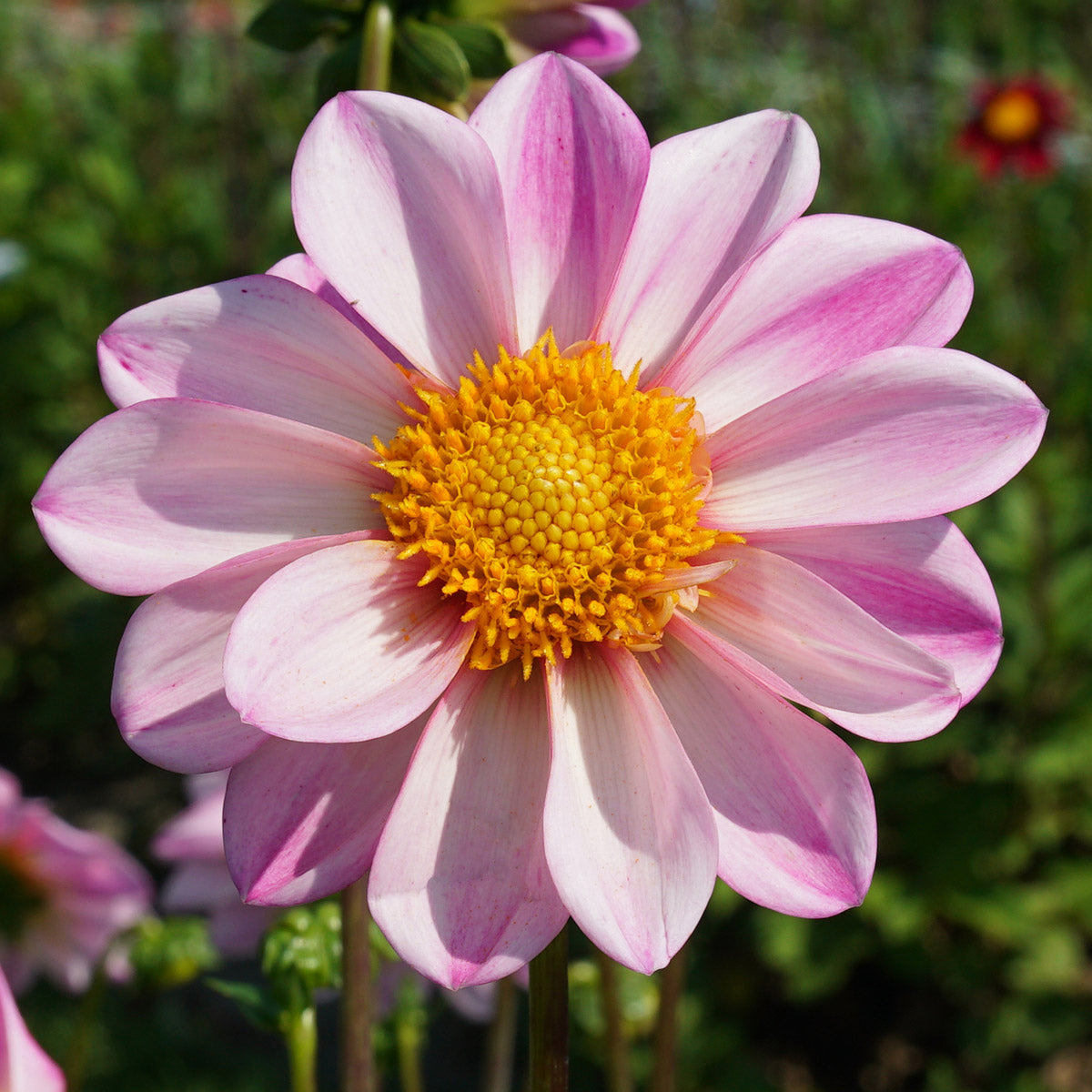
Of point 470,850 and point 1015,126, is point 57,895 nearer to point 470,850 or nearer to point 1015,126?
point 470,850

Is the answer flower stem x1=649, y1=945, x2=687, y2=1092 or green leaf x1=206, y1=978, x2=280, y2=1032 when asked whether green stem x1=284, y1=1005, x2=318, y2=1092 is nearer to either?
green leaf x1=206, y1=978, x2=280, y2=1032

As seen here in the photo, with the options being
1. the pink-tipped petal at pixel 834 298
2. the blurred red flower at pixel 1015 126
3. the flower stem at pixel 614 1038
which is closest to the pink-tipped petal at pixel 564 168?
the pink-tipped petal at pixel 834 298

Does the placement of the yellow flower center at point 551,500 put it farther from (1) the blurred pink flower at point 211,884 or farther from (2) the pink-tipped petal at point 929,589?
(1) the blurred pink flower at point 211,884

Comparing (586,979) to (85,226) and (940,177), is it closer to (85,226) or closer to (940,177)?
(85,226)

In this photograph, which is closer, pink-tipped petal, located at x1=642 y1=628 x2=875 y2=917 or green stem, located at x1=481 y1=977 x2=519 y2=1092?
pink-tipped petal, located at x1=642 y1=628 x2=875 y2=917

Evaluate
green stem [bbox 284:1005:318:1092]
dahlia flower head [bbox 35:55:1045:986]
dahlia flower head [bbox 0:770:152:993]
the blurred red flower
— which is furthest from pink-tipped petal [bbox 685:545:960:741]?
the blurred red flower

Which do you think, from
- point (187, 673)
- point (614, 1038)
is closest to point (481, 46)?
point (187, 673)
